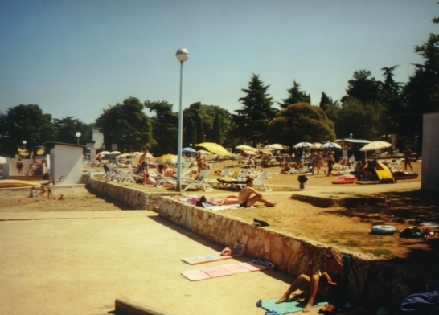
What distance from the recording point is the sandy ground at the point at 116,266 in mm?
4793

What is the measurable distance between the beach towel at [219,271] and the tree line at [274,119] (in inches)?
730

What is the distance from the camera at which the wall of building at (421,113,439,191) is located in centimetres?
1191

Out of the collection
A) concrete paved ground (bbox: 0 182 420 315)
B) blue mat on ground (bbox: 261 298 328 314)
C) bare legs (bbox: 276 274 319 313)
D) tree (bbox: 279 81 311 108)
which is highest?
tree (bbox: 279 81 311 108)

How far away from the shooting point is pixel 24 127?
223ft

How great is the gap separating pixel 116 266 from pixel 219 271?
190 cm

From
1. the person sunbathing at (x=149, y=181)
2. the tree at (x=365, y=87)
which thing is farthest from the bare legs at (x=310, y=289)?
the tree at (x=365, y=87)

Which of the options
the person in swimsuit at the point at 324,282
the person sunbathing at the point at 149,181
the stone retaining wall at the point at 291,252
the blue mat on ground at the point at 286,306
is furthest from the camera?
the person sunbathing at the point at 149,181

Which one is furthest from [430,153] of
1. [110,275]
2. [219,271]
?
[110,275]

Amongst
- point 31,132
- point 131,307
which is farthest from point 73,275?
point 31,132

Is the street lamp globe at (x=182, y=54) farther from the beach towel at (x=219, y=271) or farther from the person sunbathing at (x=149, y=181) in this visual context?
the beach towel at (x=219, y=271)

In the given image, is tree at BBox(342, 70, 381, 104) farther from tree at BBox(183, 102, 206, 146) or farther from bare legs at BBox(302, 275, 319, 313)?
bare legs at BBox(302, 275, 319, 313)

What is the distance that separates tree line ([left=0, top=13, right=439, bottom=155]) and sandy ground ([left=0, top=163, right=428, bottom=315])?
1777 centimetres

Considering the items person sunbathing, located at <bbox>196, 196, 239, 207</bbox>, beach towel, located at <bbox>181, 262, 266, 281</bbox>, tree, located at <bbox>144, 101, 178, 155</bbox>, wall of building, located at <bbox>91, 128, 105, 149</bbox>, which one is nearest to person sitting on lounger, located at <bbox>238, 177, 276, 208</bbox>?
person sunbathing, located at <bbox>196, 196, 239, 207</bbox>

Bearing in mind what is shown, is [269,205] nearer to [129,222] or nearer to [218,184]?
[129,222]
